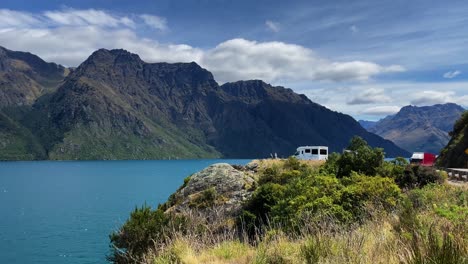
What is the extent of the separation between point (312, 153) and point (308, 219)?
52644mm

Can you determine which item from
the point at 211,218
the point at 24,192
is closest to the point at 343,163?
the point at 211,218

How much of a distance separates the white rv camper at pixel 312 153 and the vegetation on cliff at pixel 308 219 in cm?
1456

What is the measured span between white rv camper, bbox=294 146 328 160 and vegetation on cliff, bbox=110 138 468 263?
14.6 meters

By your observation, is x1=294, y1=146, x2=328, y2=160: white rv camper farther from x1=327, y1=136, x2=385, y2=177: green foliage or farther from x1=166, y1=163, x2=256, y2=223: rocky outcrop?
x1=166, y1=163, x2=256, y2=223: rocky outcrop

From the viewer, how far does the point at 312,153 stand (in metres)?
65.0

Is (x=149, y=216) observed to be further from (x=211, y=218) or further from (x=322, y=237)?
(x=322, y=237)

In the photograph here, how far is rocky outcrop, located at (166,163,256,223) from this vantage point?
34.3m

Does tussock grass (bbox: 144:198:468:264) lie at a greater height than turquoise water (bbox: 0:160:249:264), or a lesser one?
greater

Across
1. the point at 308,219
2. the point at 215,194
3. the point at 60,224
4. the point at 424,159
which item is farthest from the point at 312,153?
the point at 308,219

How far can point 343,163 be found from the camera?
40.2 metres

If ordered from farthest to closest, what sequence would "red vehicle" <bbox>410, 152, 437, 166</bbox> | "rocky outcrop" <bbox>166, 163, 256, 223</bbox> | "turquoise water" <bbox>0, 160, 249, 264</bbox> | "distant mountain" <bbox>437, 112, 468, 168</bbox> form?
1. "red vehicle" <bbox>410, 152, 437, 166</bbox>
2. "distant mountain" <bbox>437, 112, 468, 168</bbox>
3. "turquoise water" <bbox>0, 160, 249, 264</bbox>
4. "rocky outcrop" <bbox>166, 163, 256, 223</bbox>

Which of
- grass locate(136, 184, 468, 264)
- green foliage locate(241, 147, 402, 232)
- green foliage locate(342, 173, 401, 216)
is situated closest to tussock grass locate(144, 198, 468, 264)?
grass locate(136, 184, 468, 264)

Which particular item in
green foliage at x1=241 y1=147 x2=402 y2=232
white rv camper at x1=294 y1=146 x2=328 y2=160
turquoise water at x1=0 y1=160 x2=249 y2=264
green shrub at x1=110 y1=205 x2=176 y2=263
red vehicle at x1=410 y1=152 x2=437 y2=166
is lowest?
turquoise water at x1=0 y1=160 x2=249 y2=264

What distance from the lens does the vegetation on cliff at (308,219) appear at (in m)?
8.26
